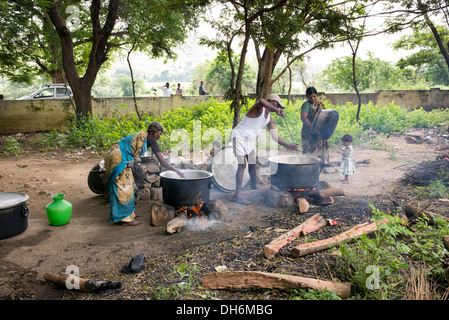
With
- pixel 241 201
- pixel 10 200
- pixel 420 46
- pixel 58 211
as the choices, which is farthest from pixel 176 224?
pixel 420 46

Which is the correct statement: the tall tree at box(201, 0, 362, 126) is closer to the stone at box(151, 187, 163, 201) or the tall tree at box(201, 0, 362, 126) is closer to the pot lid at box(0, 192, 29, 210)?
the stone at box(151, 187, 163, 201)

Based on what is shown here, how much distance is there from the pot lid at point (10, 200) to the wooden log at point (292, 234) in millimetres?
3256

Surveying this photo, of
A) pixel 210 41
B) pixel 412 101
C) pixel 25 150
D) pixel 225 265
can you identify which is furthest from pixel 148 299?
pixel 412 101

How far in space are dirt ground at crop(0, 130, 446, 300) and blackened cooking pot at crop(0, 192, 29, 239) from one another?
0.33ft

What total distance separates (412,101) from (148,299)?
58.6 feet

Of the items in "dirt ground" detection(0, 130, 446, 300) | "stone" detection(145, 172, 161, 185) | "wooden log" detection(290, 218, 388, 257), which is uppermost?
"stone" detection(145, 172, 161, 185)

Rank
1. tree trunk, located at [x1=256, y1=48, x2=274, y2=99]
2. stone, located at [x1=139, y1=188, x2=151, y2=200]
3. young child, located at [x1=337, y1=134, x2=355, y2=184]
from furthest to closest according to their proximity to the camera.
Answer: tree trunk, located at [x1=256, y1=48, x2=274, y2=99], young child, located at [x1=337, y1=134, x2=355, y2=184], stone, located at [x1=139, y1=188, x2=151, y2=200]

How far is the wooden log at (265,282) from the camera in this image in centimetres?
281

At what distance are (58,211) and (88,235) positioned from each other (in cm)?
65

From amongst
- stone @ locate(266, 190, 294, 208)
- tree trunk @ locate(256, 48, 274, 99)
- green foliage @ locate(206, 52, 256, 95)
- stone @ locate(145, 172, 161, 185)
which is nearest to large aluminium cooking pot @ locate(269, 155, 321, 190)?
stone @ locate(266, 190, 294, 208)

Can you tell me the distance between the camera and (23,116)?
1289 centimetres

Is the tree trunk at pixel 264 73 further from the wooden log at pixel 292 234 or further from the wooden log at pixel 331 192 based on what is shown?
the wooden log at pixel 292 234

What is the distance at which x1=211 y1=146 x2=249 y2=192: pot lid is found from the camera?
6.14m
